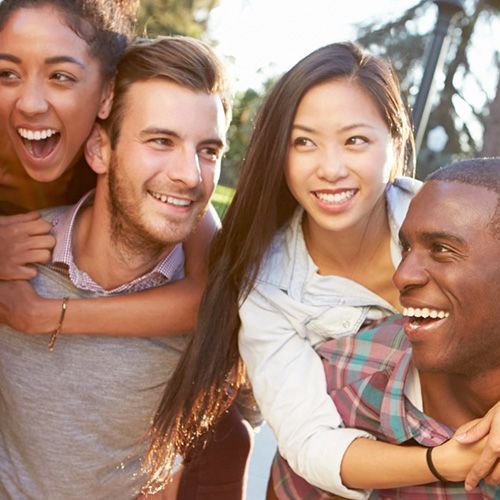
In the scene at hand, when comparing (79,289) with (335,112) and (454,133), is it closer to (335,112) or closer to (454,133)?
(335,112)

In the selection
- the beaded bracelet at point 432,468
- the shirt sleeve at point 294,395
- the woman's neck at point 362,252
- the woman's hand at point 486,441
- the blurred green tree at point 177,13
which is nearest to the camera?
the woman's hand at point 486,441

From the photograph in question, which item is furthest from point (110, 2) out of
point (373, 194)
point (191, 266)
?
point (373, 194)

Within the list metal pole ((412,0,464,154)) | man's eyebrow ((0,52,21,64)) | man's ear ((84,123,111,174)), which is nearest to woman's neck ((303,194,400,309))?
man's ear ((84,123,111,174))

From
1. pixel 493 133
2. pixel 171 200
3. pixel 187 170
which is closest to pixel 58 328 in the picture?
pixel 171 200

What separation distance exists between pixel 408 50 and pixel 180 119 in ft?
48.7

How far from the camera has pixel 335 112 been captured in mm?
3062

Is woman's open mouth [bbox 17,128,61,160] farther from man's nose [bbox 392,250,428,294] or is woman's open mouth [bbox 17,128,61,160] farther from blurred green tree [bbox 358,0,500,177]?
blurred green tree [bbox 358,0,500,177]

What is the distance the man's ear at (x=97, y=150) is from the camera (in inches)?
136

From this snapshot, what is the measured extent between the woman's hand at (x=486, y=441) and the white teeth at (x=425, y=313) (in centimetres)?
27

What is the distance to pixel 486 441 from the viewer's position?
2.47 meters

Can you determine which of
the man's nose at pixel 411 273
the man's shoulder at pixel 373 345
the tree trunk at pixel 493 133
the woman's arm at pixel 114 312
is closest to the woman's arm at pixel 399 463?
the man's shoulder at pixel 373 345

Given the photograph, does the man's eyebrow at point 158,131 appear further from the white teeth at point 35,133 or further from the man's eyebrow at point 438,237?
the man's eyebrow at point 438,237

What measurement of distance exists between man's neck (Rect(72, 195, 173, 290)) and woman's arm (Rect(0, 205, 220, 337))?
0.11m

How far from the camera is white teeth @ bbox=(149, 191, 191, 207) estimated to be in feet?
10.8
